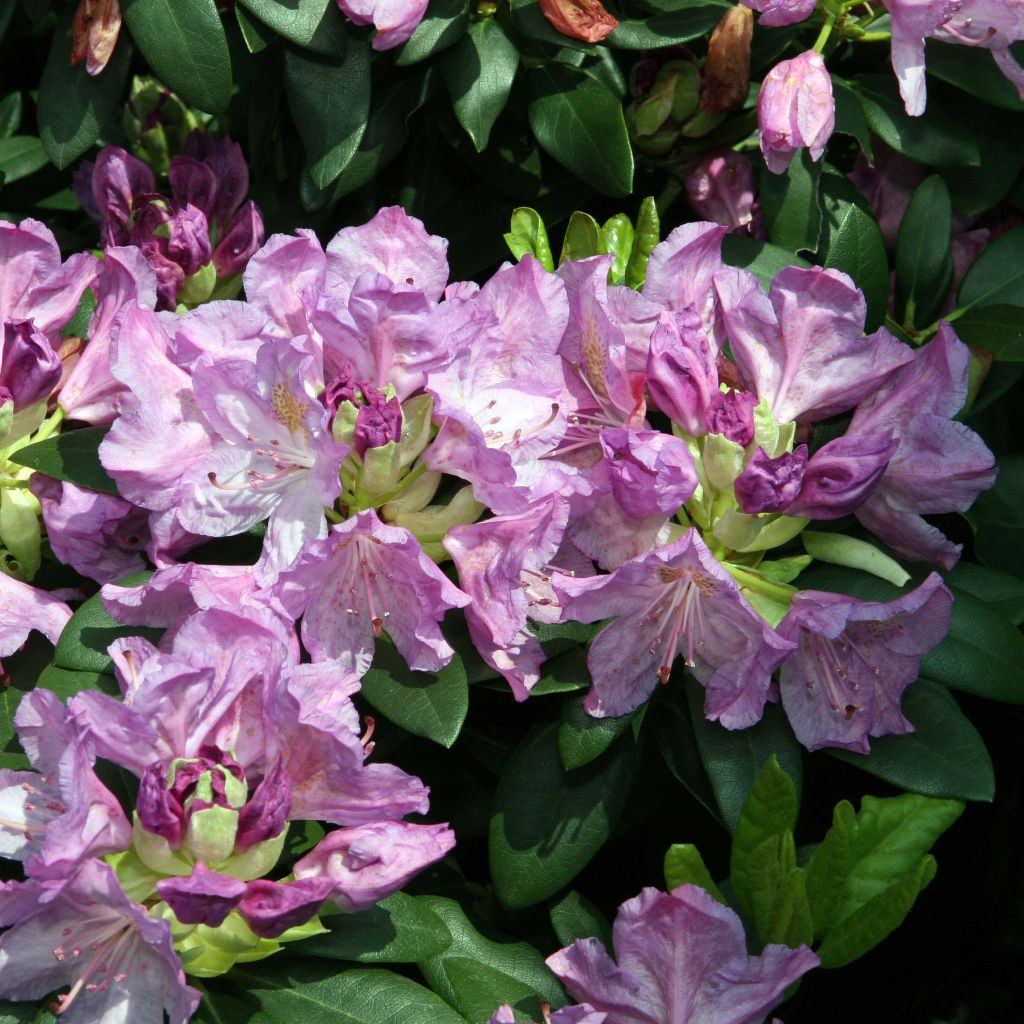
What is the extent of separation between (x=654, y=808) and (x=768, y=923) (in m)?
0.37

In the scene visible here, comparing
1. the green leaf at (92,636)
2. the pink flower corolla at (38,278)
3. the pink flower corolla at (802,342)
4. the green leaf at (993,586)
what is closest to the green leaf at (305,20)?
the pink flower corolla at (38,278)

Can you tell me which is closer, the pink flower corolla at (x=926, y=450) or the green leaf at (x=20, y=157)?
the pink flower corolla at (x=926, y=450)

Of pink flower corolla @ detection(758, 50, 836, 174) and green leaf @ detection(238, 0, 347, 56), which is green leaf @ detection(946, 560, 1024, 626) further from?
green leaf @ detection(238, 0, 347, 56)

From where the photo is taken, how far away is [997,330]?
72.4 inches

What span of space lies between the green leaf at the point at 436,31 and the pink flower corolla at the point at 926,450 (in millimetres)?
691

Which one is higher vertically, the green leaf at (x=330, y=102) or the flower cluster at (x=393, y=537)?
the green leaf at (x=330, y=102)

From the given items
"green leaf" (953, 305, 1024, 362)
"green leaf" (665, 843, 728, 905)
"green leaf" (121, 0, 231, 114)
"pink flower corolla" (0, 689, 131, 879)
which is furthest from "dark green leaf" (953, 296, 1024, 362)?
"pink flower corolla" (0, 689, 131, 879)

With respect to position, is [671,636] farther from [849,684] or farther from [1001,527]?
[1001,527]

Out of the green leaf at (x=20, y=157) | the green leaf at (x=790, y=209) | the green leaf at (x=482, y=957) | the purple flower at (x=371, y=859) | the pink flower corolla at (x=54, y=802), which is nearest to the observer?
the pink flower corolla at (x=54, y=802)

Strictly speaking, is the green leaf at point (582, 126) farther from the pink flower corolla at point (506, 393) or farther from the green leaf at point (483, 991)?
the green leaf at point (483, 991)

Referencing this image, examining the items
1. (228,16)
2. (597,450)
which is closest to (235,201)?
(228,16)

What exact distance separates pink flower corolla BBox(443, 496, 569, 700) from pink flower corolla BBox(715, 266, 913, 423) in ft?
1.02

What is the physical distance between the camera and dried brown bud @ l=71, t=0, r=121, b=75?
1.91 m

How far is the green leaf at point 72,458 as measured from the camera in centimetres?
165
